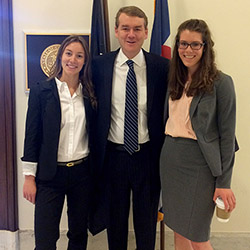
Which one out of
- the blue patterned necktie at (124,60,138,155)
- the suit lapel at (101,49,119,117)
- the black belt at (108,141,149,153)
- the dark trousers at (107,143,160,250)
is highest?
the suit lapel at (101,49,119,117)

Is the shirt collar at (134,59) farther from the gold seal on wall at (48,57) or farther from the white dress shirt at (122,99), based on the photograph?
the gold seal on wall at (48,57)

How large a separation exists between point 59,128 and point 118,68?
514 millimetres

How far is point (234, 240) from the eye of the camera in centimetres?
216

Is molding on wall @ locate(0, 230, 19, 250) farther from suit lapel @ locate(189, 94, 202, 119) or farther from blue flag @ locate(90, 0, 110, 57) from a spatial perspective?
suit lapel @ locate(189, 94, 202, 119)

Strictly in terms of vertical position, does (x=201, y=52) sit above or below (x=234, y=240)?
above

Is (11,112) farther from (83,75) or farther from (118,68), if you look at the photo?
(118,68)

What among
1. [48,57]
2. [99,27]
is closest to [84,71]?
[99,27]

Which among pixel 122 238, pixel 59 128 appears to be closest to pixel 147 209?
pixel 122 238

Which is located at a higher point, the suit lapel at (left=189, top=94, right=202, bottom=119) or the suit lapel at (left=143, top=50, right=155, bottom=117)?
the suit lapel at (left=143, top=50, right=155, bottom=117)

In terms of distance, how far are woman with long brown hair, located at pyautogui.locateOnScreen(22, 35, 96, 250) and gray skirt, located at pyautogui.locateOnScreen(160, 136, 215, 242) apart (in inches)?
19.6

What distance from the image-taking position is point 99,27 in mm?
1814

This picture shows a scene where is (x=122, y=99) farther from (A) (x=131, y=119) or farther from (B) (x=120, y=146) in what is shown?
(B) (x=120, y=146)

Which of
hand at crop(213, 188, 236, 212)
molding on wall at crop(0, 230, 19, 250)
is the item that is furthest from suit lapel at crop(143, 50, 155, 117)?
molding on wall at crop(0, 230, 19, 250)

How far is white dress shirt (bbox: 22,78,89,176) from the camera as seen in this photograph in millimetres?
1406
